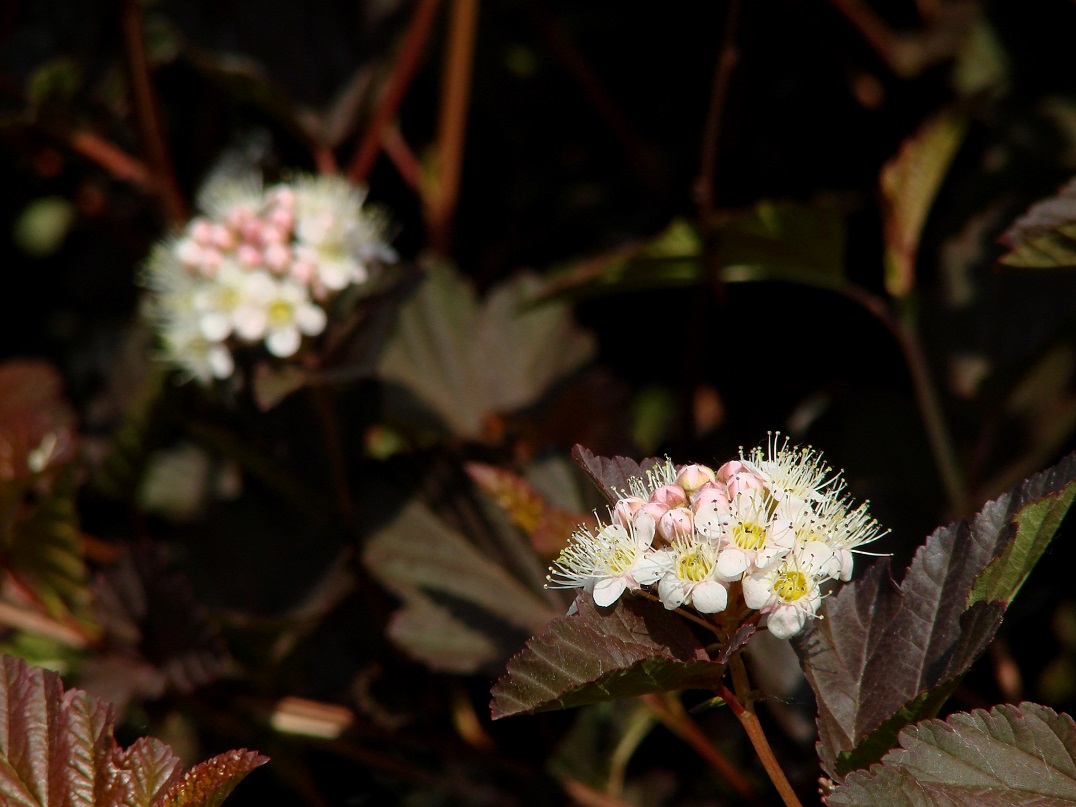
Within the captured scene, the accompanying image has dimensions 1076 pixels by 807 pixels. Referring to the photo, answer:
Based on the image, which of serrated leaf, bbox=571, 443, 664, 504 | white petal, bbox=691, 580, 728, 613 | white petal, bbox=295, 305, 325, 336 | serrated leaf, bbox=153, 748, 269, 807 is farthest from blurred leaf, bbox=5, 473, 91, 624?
white petal, bbox=691, 580, 728, 613

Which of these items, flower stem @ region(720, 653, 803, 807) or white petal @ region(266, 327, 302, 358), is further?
white petal @ region(266, 327, 302, 358)

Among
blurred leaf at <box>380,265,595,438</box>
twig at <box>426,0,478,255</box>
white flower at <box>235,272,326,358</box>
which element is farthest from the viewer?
twig at <box>426,0,478,255</box>

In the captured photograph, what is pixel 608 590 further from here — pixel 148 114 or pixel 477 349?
pixel 148 114

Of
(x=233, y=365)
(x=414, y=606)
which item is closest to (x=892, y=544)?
(x=414, y=606)

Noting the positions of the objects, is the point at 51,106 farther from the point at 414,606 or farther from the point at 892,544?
the point at 892,544

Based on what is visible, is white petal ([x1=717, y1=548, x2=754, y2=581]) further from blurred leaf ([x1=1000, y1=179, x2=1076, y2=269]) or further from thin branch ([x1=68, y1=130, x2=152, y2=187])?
thin branch ([x1=68, y1=130, x2=152, y2=187])

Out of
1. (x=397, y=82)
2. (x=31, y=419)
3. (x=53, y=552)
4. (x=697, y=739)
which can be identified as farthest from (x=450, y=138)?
(x=697, y=739)

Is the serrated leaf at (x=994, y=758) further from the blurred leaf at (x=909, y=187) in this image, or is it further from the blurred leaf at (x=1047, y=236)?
the blurred leaf at (x=909, y=187)
